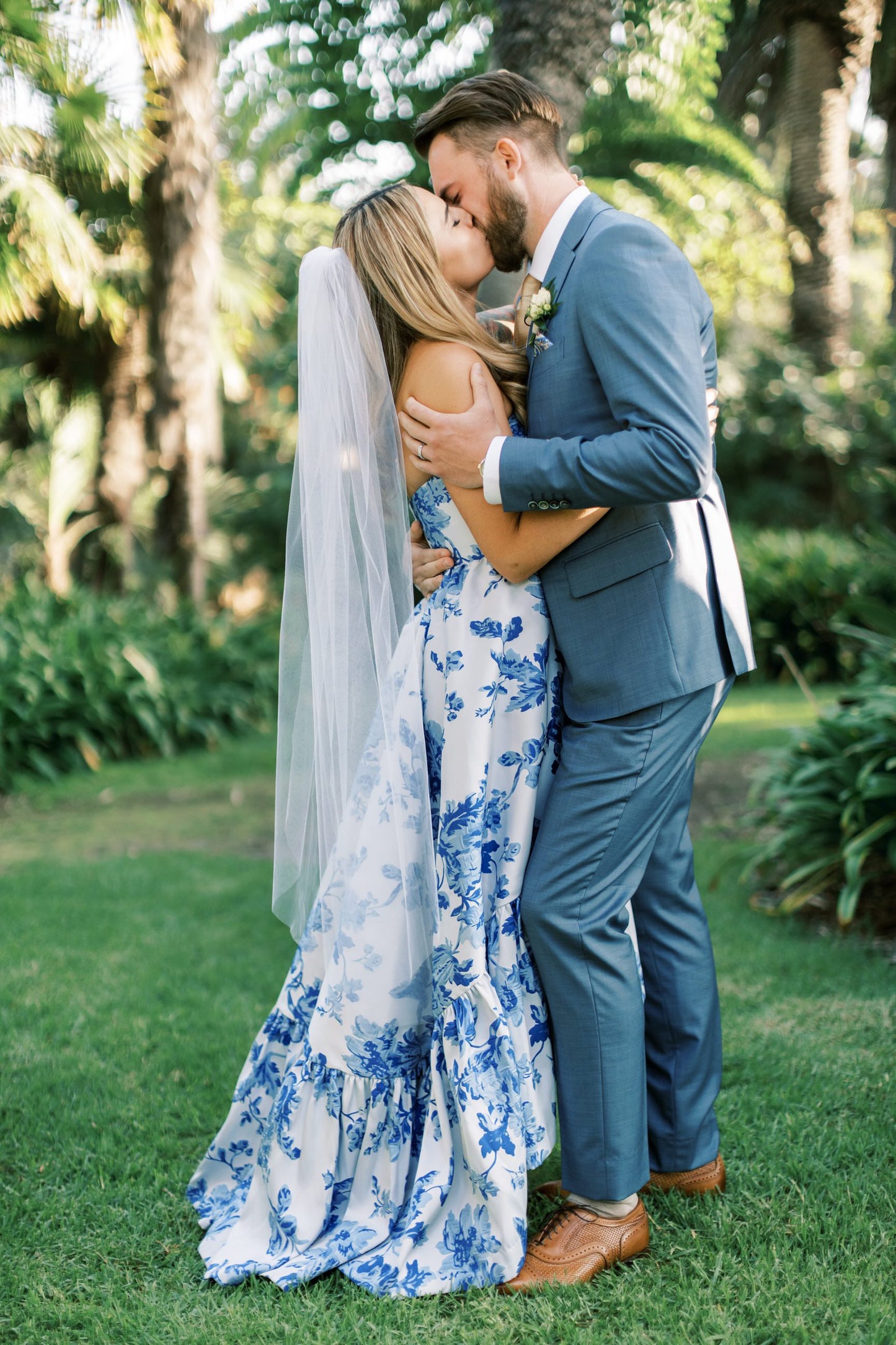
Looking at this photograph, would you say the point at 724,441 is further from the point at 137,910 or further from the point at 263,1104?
the point at 263,1104

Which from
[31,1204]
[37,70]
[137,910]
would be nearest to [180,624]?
[37,70]

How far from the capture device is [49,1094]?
9.80 ft

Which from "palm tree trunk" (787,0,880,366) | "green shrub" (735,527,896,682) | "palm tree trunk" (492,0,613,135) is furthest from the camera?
"palm tree trunk" (787,0,880,366)

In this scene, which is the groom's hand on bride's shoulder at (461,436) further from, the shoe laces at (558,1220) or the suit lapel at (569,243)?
the shoe laces at (558,1220)

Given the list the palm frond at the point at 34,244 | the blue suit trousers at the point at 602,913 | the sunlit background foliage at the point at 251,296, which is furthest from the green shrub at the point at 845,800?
the palm frond at the point at 34,244

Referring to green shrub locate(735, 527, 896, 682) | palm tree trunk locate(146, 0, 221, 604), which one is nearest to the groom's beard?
palm tree trunk locate(146, 0, 221, 604)

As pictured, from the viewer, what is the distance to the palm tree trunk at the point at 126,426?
Result: 33.7 feet

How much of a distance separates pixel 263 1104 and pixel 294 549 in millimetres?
1223

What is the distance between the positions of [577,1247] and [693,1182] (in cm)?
37

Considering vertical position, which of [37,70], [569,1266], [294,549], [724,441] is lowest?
[569,1266]

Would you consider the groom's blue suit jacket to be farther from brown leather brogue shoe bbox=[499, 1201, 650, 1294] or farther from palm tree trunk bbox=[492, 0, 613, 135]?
palm tree trunk bbox=[492, 0, 613, 135]

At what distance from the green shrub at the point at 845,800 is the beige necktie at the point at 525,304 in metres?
2.25

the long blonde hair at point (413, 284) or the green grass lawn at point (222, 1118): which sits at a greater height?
the long blonde hair at point (413, 284)

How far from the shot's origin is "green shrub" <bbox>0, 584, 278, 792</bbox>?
7609 mm
